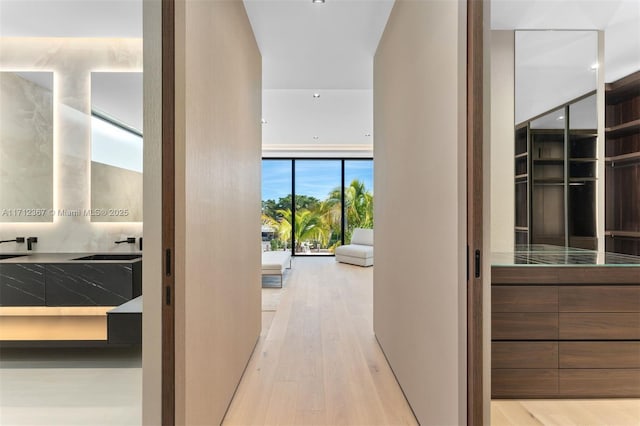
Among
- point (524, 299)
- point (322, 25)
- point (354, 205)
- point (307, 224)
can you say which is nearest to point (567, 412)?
point (524, 299)

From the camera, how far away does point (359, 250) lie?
7.53 metres

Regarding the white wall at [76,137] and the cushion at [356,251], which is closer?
the white wall at [76,137]

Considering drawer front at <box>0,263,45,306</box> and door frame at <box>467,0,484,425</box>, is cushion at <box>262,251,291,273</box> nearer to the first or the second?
drawer front at <box>0,263,45,306</box>

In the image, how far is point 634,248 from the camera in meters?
3.63

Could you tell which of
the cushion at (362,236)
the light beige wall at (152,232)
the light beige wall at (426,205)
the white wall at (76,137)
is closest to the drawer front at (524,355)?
the light beige wall at (426,205)

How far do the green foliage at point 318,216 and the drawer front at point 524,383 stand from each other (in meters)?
6.82

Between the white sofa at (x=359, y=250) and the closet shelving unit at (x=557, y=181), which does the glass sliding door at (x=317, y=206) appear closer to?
the white sofa at (x=359, y=250)

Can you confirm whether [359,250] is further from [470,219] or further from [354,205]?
[470,219]

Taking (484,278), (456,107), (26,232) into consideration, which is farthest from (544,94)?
(26,232)

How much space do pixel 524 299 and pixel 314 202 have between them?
23.1 ft

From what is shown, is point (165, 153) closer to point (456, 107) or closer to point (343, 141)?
point (456, 107)

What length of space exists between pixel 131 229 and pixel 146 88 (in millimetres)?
1769

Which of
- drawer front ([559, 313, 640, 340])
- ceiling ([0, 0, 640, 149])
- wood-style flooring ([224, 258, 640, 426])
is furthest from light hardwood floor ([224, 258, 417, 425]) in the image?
ceiling ([0, 0, 640, 149])

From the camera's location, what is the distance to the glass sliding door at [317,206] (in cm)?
895
